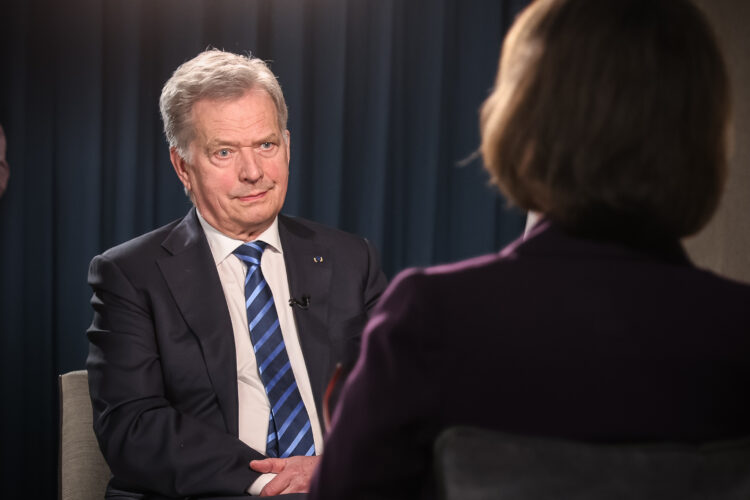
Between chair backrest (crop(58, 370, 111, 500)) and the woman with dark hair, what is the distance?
1.31 m

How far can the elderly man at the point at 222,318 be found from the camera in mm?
1801

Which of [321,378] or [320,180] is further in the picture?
[320,180]

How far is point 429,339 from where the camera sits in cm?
81

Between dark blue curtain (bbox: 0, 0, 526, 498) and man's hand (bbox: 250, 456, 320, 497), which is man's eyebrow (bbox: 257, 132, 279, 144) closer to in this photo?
man's hand (bbox: 250, 456, 320, 497)

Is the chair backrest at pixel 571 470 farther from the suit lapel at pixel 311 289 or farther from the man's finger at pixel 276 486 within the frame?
the suit lapel at pixel 311 289

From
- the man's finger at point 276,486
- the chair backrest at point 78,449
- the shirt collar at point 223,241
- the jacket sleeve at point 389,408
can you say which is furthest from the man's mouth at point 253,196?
the jacket sleeve at point 389,408

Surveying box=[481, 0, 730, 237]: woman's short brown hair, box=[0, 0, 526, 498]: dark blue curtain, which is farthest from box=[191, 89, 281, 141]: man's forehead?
box=[481, 0, 730, 237]: woman's short brown hair

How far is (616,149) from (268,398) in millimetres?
1317

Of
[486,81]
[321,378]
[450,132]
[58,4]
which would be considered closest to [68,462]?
[321,378]

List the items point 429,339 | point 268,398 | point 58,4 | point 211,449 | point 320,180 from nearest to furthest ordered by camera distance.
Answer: point 429,339
point 211,449
point 268,398
point 58,4
point 320,180

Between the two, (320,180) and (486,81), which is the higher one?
(486,81)

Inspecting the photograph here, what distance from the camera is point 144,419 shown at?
71.5 inches

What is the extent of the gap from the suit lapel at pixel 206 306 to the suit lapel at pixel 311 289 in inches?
8.0

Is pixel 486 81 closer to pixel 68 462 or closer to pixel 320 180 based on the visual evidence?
pixel 320 180
